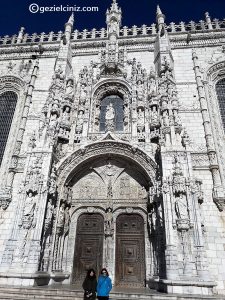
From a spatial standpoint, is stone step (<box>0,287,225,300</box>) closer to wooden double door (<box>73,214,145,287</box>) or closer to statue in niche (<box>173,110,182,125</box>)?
wooden double door (<box>73,214,145,287</box>)

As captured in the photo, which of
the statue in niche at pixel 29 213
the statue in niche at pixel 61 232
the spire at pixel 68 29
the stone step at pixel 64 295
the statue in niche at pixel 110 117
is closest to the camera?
the stone step at pixel 64 295

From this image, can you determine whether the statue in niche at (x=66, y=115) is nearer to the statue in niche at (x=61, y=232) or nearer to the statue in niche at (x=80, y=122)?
the statue in niche at (x=80, y=122)

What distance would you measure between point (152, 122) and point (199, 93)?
3.23 m

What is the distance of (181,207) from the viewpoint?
8445 millimetres

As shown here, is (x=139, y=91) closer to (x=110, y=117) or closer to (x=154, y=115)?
(x=154, y=115)

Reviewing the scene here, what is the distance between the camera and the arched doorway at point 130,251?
9.60 m

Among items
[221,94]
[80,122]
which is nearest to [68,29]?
[80,122]

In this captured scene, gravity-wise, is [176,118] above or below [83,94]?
below

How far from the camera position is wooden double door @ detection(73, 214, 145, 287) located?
31.8ft

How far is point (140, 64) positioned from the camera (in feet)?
45.8

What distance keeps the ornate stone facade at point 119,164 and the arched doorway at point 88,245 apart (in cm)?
4

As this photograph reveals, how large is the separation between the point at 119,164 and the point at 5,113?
733 cm

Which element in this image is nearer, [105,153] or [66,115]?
[105,153]

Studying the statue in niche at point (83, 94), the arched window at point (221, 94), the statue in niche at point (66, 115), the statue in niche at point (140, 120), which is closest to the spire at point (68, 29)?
the statue in niche at point (83, 94)
